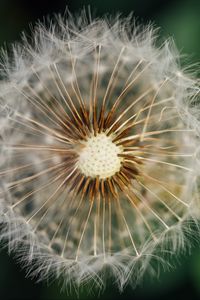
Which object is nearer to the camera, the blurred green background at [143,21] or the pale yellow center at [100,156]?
the pale yellow center at [100,156]

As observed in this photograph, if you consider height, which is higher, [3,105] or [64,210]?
[3,105]

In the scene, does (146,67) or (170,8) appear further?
(170,8)

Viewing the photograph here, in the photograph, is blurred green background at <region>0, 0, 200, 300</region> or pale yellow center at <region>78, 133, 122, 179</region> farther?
blurred green background at <region>0, 0, 200, 300</region>

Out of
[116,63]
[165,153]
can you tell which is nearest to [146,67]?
[116,63]

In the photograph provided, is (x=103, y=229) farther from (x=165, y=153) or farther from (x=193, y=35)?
(x=193, y=35)
